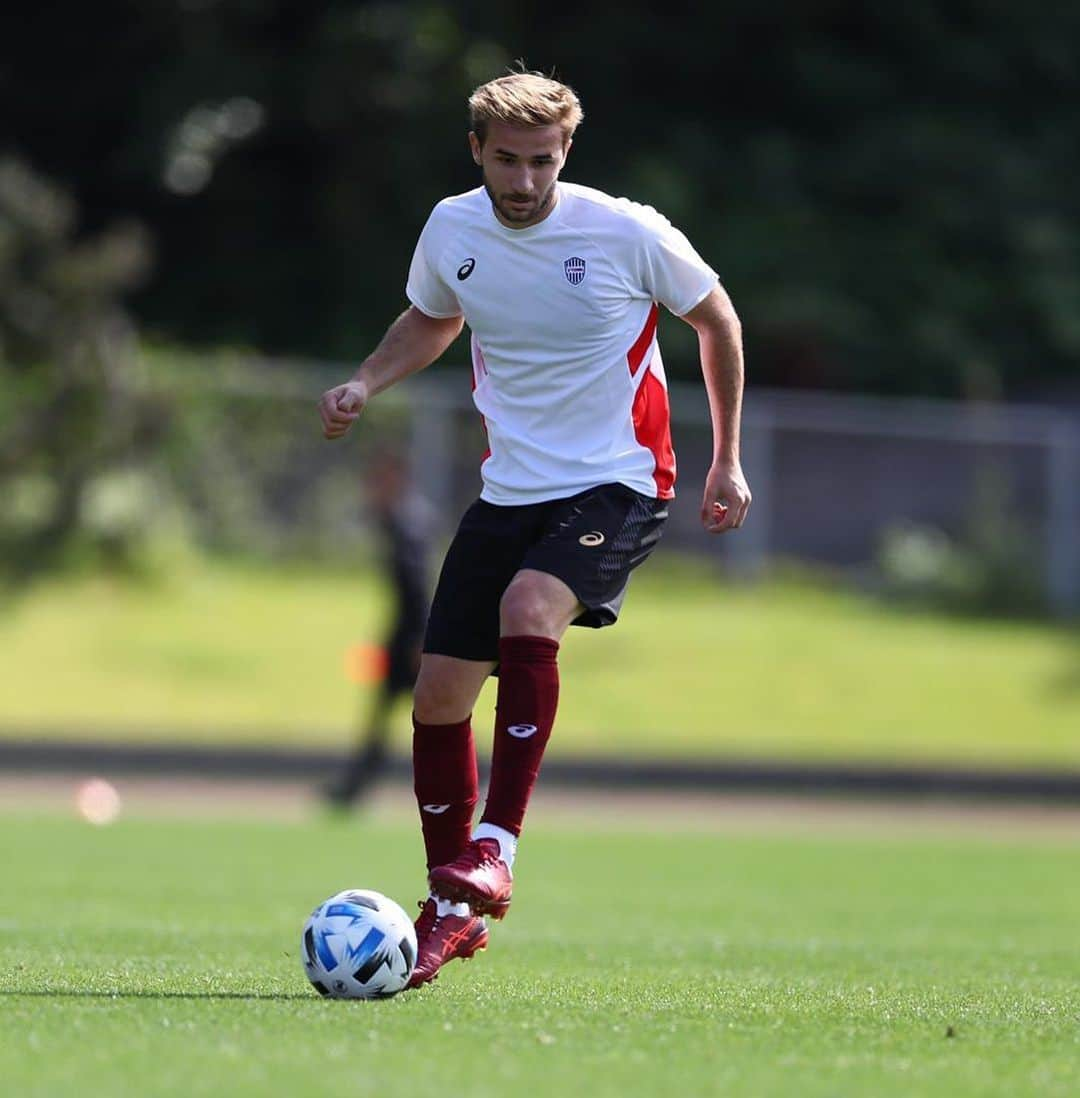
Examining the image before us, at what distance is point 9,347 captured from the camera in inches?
953

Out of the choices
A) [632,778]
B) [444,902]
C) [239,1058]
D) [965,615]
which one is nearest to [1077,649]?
[965,615]

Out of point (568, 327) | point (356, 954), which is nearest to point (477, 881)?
point (356, 954)

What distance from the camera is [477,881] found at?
212 inches

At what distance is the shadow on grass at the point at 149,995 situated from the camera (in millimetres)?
5164

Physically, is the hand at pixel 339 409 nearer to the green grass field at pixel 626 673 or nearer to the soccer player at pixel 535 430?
the soccer player at pixel 535 430

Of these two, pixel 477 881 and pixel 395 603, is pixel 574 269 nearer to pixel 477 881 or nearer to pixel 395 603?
pixel 477 881

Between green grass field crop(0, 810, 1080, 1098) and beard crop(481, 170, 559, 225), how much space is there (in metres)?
2.00

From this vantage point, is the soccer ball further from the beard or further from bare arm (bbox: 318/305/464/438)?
the beard

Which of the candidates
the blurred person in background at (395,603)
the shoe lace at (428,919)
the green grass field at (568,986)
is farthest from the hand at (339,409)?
the blurred person in background at (395,603)

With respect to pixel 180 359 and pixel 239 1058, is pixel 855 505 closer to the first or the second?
pixel 180 359

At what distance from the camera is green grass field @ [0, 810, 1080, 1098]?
4184 mm

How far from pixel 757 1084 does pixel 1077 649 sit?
20.7 meters

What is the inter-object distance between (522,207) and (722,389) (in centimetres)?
77

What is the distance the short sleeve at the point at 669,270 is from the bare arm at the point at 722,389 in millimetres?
45
